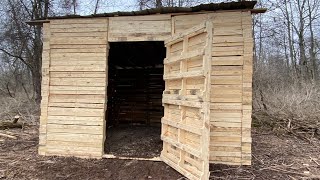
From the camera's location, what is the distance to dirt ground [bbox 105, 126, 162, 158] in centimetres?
623

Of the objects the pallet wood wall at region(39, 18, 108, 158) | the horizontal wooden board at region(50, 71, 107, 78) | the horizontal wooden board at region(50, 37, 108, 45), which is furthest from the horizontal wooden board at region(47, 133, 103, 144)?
the horizontal wooden board at region(50, 37, 108, 45)

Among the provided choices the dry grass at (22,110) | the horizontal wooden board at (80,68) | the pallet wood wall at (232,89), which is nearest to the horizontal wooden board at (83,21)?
the horizontal wooden board at (80,68)

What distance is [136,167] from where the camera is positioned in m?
5.18

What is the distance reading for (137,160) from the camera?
5.58 meters

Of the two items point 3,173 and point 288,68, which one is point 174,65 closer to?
point 3,173

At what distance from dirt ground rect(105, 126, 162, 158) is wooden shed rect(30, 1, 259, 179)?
0.72 m

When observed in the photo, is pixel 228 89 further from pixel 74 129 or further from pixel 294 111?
pixel 294 111

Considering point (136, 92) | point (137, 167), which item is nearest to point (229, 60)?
point (137, 167)

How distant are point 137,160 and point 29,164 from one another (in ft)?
6.92

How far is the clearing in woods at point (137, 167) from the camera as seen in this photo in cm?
479

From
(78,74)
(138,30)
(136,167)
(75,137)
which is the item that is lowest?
(136,167)

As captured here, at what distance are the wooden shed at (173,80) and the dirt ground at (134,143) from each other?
722 mm

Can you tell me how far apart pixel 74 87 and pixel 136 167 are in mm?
2143

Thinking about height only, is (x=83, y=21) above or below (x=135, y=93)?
above
